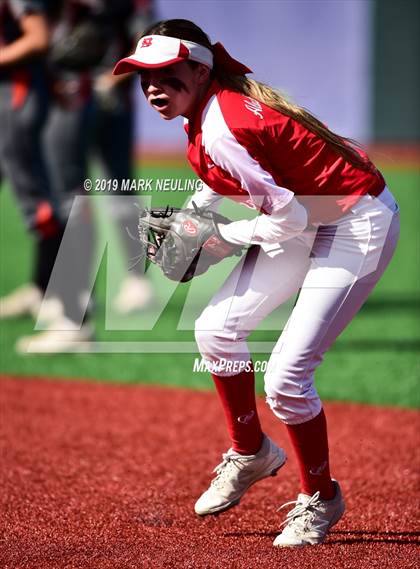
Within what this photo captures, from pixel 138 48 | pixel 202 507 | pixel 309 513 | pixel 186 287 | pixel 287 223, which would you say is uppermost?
pixel 138 48

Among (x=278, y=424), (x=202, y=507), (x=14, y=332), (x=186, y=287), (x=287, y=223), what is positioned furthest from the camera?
(x=186, y=287)

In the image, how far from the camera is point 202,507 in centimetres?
365

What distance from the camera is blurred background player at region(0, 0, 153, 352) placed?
6793 mm

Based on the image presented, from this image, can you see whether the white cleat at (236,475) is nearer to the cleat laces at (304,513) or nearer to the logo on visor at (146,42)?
the cleat laces at (304,513)

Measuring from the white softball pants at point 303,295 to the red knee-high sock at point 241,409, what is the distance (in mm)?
53

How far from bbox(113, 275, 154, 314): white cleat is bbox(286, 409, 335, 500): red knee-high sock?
4576 mm

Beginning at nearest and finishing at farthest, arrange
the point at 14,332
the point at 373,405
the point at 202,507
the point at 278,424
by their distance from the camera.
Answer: the point at 202,507 < the point at 278,424 < the point at 373,405 < the point at 14,332

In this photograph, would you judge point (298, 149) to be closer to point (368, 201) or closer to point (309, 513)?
point (368, 201)

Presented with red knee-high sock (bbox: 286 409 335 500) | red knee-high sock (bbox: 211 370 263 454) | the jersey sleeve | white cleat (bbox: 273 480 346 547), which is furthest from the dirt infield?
the jersey sleeve

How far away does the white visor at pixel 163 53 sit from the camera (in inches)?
128

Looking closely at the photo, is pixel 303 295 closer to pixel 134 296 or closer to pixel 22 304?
pixel 134 296

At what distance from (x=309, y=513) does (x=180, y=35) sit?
5.59 feet

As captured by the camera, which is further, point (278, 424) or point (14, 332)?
point (14, 332)

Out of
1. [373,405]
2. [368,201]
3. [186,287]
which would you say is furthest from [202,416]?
[186,287]
